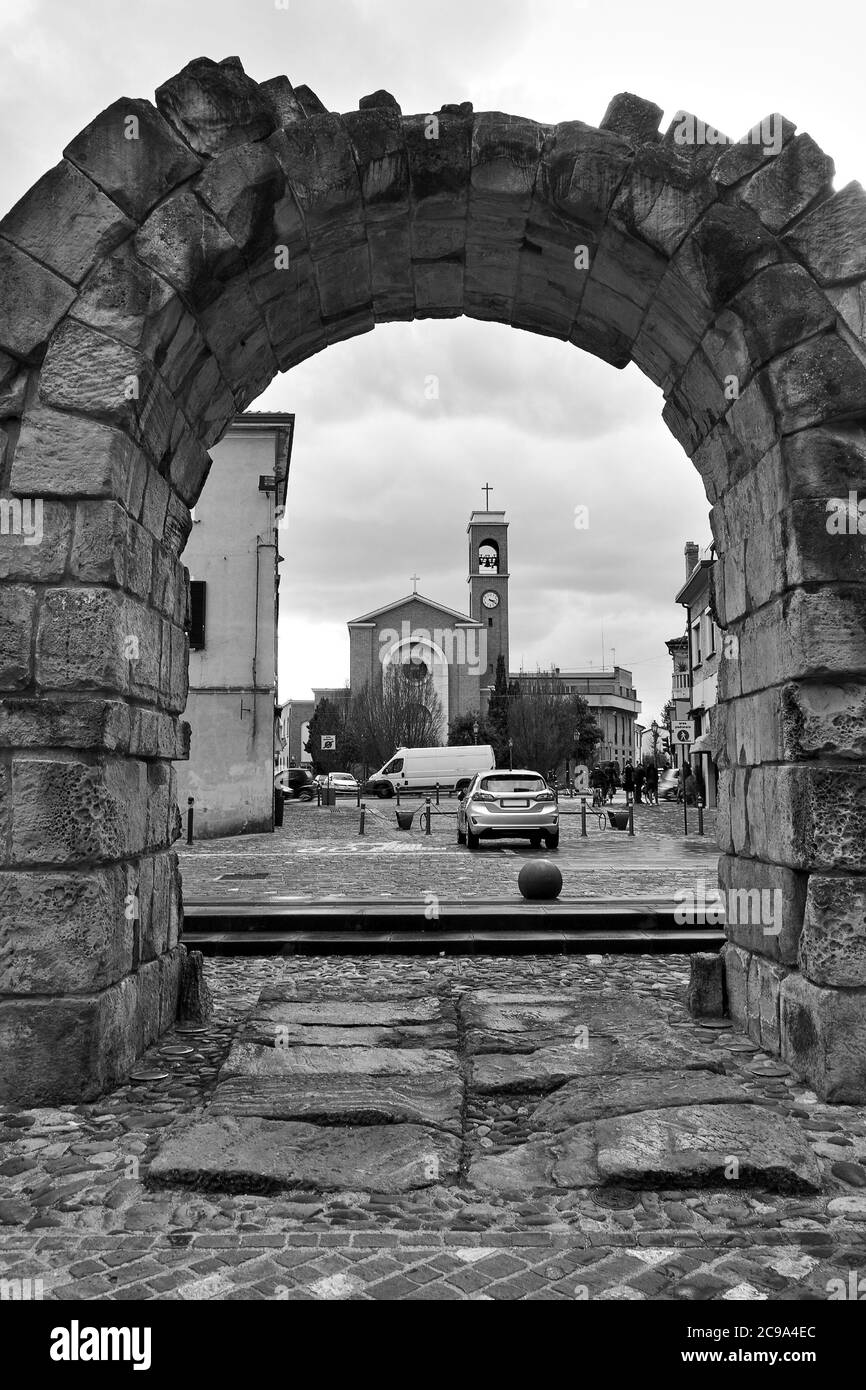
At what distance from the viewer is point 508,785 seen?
20156mm

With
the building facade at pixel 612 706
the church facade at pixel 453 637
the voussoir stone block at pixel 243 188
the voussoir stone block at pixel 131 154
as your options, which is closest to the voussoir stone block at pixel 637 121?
the voussoir stone block at pixel 243 188

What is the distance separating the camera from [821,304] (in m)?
4.73

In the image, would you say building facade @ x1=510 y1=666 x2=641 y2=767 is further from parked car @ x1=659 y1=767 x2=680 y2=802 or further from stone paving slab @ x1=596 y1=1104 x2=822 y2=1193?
stone paving slab @ x1=596 y1=1104 x2=822 y2=1193

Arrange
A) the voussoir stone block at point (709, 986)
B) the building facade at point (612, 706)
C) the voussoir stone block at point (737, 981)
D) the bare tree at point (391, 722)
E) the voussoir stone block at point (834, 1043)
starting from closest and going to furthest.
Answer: the voussoir stone block at point (834, 1043)
the voussoir stone block at point (737, 981)
the voussoir stone block at point (709, 986)
the bare tree at point (391, 722)
the building facade at point (612, 706)

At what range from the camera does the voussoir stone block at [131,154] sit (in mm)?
4742

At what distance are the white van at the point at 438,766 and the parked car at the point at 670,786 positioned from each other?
433 inches

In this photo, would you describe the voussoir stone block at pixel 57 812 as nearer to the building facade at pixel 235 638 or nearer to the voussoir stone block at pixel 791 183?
the voussoir stone block at pixel 791 183

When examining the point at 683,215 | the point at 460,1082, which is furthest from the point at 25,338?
the point at 460,1082

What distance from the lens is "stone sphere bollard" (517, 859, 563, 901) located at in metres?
10.1

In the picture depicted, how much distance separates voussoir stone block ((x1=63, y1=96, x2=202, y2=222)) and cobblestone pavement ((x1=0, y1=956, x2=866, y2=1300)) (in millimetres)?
4071

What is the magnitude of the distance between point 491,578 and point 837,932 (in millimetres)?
79639

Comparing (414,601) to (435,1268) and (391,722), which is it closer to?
(391,722)

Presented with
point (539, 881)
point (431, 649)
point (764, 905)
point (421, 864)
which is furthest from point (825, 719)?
point (431, 649)
